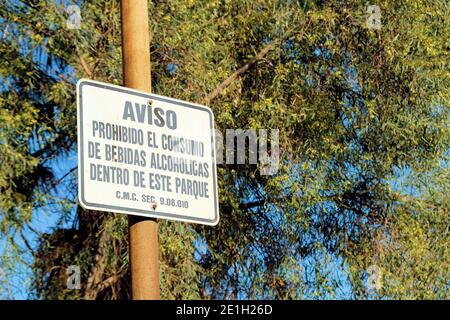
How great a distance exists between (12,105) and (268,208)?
3994 millimetres

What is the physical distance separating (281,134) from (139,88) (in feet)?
29.9

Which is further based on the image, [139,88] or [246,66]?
[246,66]

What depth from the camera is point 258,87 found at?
15453mm

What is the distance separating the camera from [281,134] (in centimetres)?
1466

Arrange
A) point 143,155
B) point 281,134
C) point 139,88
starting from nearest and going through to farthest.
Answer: point 143,155 → point 139,88 → point 281,134

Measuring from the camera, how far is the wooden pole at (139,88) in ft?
17.4

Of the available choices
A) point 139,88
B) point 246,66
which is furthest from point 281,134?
point 139,88

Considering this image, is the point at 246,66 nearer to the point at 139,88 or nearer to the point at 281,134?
the point at 281,134

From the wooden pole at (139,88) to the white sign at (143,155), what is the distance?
0.15 meters

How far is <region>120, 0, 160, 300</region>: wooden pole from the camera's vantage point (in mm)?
5289

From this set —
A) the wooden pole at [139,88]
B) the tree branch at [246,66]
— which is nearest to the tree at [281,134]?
the tree branch at [246,66]

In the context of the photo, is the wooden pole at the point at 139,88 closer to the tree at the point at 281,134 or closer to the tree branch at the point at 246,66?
the tree at the point at 281,134

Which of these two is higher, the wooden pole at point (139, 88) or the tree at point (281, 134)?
the tree at point (281, 134)
